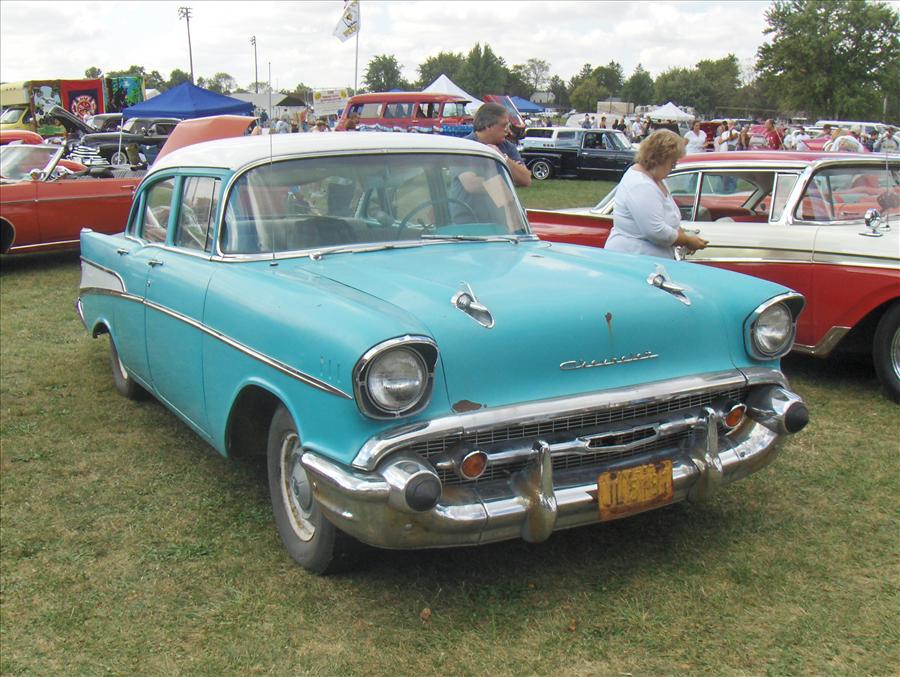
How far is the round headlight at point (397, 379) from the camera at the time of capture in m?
2.65

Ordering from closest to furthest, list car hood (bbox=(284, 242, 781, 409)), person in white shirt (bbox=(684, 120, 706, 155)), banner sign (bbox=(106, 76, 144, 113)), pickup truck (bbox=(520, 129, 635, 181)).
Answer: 1. car hood (bbox=(284, 242, 781, 409))
2. person in white shirt (bbox=(684, 120, 706, 155))
3. pickup truck (bbox=(520, 129, 635, 181))
4. banner sign (bbox=(106, 76, 144, 113))

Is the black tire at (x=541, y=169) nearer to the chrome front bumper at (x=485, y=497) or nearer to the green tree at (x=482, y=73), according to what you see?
the chrome front bumper at (x=485, y=497)

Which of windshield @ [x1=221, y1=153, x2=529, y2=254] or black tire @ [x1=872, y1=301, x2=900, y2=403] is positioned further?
black tire @ [x1=872, y1=301, x2=900, y2=403]

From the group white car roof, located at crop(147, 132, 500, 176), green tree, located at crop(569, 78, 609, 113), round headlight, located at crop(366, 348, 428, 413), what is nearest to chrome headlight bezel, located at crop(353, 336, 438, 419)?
round headlight, located at crop(366, 348, 428, 413)

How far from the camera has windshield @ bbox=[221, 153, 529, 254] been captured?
3.75 m

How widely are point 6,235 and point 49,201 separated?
22.4 inches

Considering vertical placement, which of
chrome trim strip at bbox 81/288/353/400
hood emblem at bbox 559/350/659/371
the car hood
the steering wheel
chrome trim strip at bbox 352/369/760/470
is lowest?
chrome trim strip at bbox 352/369/760/470

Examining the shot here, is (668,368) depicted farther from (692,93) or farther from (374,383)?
(692,93)

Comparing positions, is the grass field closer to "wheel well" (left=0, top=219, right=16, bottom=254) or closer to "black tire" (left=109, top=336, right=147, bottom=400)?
"black tire" (left=109, top=336, right=147, bottom=400)

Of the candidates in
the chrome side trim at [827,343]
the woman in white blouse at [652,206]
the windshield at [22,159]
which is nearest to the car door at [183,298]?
the woman in white blouse at [652,206]

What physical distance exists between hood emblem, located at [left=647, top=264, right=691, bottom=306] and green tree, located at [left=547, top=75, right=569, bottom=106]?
125 meters

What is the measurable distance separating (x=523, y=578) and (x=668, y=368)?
0.90 meters

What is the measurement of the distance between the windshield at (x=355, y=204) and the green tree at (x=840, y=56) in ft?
175

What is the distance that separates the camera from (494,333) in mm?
2863
